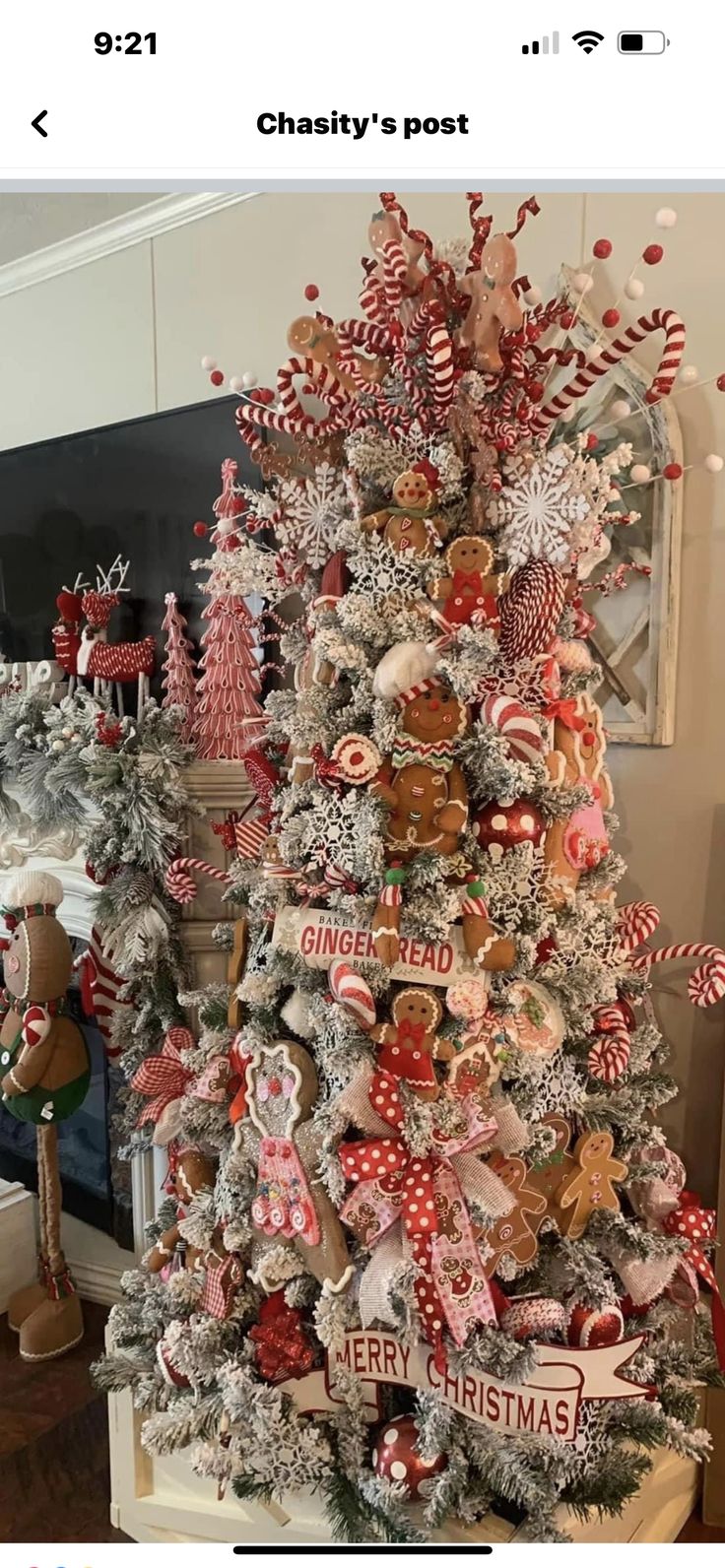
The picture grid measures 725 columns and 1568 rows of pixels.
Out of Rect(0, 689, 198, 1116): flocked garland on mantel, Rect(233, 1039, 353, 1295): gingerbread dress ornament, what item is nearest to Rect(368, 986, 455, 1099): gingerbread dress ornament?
Rect(233, 1039, 353, 1295): gingerbread dress ornament

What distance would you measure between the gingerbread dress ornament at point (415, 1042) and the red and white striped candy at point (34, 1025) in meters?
0.85

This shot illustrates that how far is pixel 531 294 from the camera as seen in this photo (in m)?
1.15

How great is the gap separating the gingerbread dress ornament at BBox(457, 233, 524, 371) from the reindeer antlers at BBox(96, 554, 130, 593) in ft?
3.22

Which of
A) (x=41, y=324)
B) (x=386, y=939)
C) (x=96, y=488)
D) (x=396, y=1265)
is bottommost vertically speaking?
(x=396, y=1265)

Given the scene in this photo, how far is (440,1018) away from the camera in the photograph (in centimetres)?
104

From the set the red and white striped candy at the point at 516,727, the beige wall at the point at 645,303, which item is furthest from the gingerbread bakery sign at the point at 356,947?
the beige wall at the point at 645,303

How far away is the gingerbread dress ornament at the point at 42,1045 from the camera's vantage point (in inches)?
63.9

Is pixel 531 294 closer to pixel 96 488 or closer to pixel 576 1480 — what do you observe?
pixel 96 488

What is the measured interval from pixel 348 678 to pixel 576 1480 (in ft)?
3.05

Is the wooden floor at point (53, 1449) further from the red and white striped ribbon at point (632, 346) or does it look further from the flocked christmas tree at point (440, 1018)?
the red and white striped ribbon at point (632, 346)

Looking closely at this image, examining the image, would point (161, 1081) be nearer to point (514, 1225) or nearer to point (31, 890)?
point (31, 890)

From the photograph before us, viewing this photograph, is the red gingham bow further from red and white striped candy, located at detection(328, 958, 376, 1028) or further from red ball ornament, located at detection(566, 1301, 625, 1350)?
red ball ornament, located at detection(566, 1301, 625, 1350)
